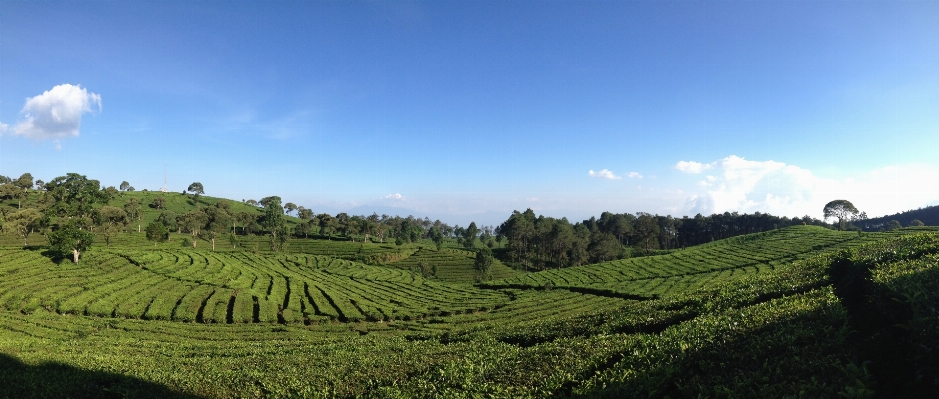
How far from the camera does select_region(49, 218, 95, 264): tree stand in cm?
5028

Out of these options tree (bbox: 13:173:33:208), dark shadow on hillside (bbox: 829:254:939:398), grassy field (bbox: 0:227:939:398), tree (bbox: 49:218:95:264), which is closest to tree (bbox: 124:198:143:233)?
tree (bbox: 13:173:33:208)

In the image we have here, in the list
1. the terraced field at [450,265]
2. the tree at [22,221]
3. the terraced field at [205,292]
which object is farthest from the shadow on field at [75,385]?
the tree at [22,221]

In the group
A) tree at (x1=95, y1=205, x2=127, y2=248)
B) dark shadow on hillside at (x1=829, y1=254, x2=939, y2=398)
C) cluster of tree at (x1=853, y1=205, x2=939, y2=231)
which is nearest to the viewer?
dark shadow on hillside at (x1=829, y1=254, x2=939, y2=398)

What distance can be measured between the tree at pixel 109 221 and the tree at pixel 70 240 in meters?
36.1

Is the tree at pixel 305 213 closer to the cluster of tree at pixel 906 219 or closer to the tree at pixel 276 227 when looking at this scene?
the tree at pixel 276 227

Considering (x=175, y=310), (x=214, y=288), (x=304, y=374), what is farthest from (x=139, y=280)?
(x=304, y=374)

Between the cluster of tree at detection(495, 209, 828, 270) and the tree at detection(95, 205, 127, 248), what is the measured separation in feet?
329

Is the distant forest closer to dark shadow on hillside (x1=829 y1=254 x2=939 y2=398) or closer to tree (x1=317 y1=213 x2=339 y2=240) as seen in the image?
tree (x1=317 y1=213 x2=339 y2=240)

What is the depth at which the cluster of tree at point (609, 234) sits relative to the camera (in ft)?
332

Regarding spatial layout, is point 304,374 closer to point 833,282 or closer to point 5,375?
point 5,375

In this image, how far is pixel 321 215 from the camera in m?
131

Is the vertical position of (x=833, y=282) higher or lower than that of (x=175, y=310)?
higher

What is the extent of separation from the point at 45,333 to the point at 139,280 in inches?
808

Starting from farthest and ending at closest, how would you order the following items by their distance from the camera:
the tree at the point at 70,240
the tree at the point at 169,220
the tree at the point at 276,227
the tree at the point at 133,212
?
1. the tree at the point at 169,220
2. the tree at the point at 133,212
3. the tree at the point at 276,227
4. the tree at the point at 70,240
